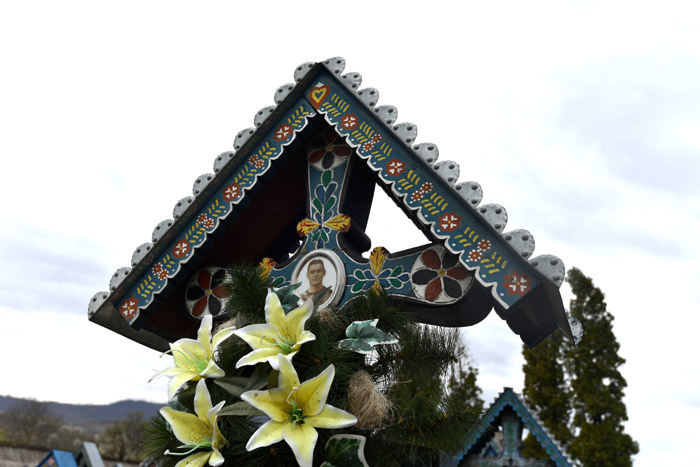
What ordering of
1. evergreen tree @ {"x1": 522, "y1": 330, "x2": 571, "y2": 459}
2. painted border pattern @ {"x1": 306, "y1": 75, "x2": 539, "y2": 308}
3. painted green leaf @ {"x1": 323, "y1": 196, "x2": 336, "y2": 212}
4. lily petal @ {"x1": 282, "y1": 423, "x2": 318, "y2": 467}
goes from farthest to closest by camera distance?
evergreen tree @ {"x1": 522, "y1": 330, "x2": 571, "y2": 459} < painted green leaf @ {"x1": 323, "y1": 196, "x2": 336, "y2": 212} < painted border pattern @ {"x1": 306, "y1": 75, "x2": 539, "y2": 308} < lily petal @ {"x1": 282, "y1": 423, "x2": 318, "y2": 467}

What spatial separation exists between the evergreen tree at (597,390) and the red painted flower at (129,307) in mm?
12582

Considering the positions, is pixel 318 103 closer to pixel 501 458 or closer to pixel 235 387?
pixel 235 387

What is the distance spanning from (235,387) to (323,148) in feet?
5.44

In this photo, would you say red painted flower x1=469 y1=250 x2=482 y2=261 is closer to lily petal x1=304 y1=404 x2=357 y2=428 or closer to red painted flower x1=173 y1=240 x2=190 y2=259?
lily petal x1=304 y1=404 x2=357 y2=428

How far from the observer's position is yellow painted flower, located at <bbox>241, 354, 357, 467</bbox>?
2.10 m

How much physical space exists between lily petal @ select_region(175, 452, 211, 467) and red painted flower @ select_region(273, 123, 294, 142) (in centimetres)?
178

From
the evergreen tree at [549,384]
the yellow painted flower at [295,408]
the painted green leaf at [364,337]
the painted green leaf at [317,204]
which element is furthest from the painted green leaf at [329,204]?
the evergreen tree at [549,384]

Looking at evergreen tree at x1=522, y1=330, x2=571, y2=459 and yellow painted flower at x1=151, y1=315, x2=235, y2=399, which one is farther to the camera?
evergreen tree at x1=522, y1=330, x2=571, y2=459

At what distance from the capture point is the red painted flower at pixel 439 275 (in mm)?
Answer: 2969

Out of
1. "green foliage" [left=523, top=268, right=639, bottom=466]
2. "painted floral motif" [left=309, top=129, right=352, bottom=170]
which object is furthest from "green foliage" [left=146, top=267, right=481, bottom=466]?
"green foliage" [left=523, top=268, right=639, bottom=466]

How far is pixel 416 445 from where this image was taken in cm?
226

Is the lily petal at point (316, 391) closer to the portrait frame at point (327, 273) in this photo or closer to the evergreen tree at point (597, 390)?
the portrait frame at point (327, 273)

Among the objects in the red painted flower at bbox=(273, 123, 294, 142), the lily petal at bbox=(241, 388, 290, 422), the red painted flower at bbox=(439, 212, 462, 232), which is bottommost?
the lily petal at bbox=(241, 388, 290, 422)

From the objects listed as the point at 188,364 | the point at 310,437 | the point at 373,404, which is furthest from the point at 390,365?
the point at 188,364
